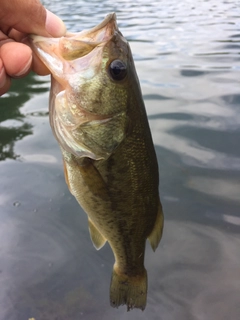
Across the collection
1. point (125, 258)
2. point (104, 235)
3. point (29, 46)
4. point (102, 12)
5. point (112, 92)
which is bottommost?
point (102, 12)

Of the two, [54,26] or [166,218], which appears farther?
[166,218]

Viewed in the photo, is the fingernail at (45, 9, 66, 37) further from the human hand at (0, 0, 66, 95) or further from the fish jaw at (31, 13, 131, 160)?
the fish jaw at (31, 13, 131, 160)

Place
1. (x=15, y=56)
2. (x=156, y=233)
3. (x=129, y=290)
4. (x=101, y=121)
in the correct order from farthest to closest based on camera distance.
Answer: (x=129, y=290) < (x=156, y=233) < (x=101, y=121) < (x=15, y=56)

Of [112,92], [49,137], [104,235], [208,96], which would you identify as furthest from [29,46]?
[208,96]

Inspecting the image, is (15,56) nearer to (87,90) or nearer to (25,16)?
(25,16)

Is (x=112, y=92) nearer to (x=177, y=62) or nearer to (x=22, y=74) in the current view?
(x=22, y=74)

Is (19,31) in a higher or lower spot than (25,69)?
higher

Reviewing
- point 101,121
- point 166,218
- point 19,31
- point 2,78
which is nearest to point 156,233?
point 101,121
